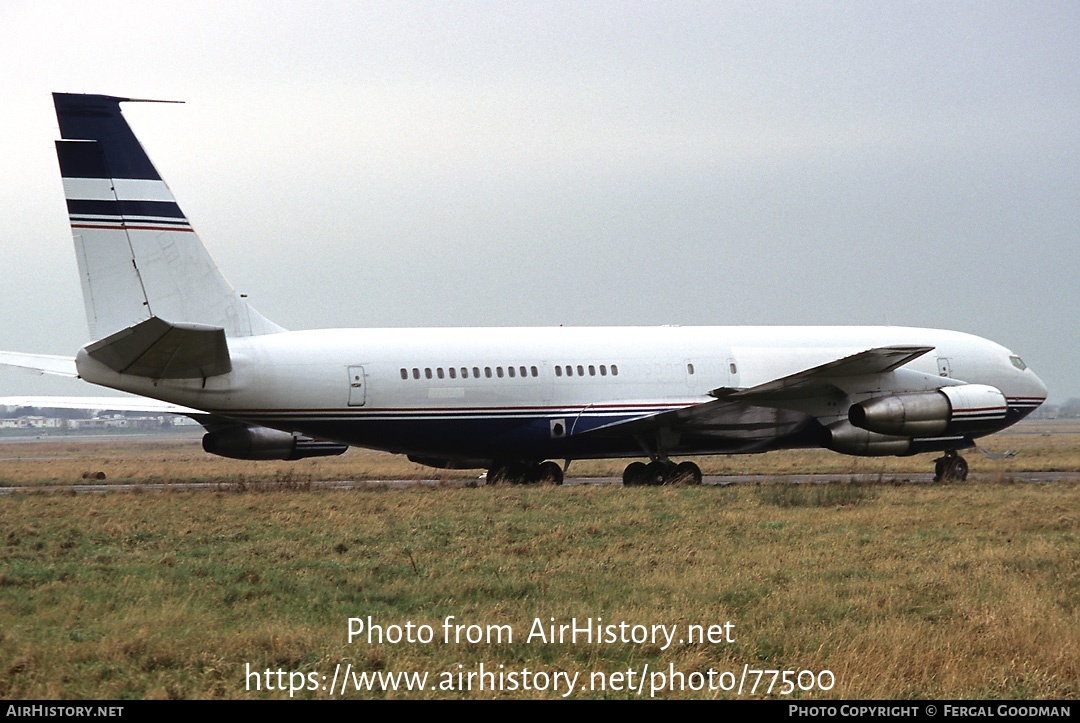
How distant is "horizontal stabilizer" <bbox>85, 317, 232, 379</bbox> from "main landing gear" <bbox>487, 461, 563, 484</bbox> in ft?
24.7

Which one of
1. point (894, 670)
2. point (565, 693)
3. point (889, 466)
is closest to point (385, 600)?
point (565, 693)

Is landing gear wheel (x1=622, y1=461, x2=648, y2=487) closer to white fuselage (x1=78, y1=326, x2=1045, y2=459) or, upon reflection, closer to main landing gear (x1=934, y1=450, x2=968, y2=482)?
white fuselage (x1=78, y1=326, x2=1045, y2=459)

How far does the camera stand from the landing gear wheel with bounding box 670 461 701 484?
1114 inches

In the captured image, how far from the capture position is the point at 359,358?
2631 cm

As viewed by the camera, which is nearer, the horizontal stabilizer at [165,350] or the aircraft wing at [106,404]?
the horizontal stabilizer at [165,350]

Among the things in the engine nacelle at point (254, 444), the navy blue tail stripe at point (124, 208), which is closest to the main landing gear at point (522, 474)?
the engine nacelle at point (254, 444)

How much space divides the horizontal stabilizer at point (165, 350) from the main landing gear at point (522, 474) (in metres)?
7.53

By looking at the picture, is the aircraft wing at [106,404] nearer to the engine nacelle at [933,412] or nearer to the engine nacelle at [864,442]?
the engine nacelle at [864,442]

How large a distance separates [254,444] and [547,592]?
60.3ft

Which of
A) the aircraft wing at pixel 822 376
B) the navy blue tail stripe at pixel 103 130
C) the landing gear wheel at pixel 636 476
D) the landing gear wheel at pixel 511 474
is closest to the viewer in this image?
the navy blue tail stripe at pixel 103 130

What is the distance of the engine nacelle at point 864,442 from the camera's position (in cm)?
2823

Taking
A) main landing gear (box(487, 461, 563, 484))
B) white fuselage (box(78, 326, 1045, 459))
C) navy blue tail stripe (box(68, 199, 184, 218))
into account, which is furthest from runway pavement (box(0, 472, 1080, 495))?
navy blue tail stripe (box(68, 199, 184, 218))

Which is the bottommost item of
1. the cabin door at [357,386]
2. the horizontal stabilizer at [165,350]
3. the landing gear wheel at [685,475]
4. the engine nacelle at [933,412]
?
the landing gear wheel at [685,475]
